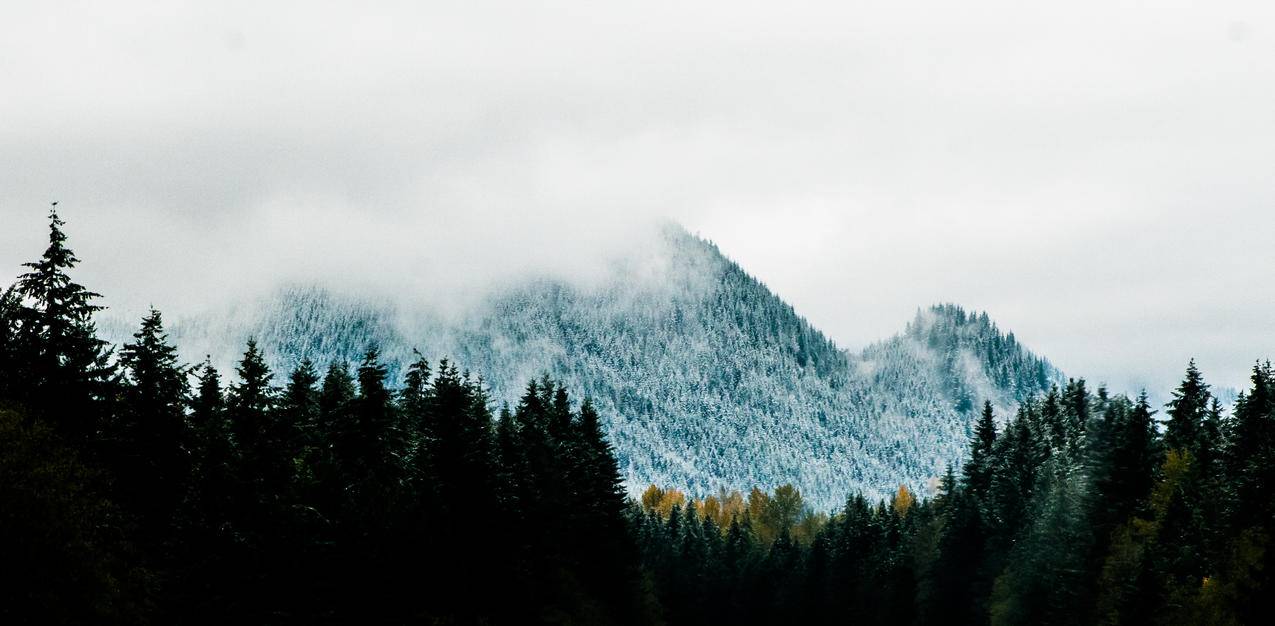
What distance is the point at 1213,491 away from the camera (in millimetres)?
61438

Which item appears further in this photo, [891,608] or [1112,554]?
[891,608]

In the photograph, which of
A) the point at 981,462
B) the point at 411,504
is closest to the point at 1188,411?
the point at 981,462

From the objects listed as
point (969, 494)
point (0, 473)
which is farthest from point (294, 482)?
point (969, 494)

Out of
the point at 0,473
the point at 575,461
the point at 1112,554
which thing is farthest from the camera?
the point at 575,461

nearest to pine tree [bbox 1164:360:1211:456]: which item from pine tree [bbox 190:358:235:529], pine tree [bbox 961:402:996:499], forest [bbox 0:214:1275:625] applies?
forest [bbox 0:214:1275:625]

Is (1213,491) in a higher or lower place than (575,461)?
lower

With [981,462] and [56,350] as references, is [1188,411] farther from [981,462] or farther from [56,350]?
[56,350]

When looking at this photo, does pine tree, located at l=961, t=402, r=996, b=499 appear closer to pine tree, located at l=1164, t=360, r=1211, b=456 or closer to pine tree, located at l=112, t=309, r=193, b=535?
pine tree, located at l=1164, t=360, r=1211, b=456

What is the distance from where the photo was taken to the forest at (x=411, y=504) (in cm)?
3959

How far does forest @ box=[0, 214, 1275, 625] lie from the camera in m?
39.6

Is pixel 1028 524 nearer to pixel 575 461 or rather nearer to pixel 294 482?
pixel 575 461

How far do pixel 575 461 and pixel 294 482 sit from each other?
3932 centimetres

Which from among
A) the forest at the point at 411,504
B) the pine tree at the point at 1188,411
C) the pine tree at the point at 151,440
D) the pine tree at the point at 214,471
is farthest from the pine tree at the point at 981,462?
the pine tree at the point at 214,471

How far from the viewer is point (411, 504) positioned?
55.3 m
